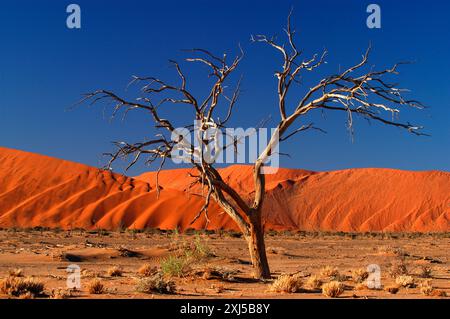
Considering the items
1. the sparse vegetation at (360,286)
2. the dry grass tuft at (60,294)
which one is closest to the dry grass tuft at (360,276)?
the sparse vegetation at (360,286)

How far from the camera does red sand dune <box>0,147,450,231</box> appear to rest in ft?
210

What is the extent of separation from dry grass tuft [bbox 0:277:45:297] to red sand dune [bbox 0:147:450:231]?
38269 mm

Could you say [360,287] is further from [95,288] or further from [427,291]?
[95,288]

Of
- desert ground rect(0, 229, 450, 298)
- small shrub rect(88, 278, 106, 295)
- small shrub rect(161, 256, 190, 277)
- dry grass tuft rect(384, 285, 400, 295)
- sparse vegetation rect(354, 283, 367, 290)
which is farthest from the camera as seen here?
small shrub rect(161, 256, 190, 277)

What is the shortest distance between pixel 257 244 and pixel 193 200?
53.8 meters

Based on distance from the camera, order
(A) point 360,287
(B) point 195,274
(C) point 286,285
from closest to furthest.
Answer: (C) point 286,285 → (A) point 360,287 → (B) point 195,274

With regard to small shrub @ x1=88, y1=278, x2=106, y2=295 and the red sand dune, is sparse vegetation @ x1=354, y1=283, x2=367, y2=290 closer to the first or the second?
small shrub @ x1=88, y1=278, x2=106, y2=295

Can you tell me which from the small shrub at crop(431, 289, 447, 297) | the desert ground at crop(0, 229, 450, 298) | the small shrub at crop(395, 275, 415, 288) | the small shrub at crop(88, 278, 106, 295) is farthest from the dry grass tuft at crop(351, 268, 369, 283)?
the small shrub at crop(88, 278, 106, 295)

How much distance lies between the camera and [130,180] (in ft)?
255

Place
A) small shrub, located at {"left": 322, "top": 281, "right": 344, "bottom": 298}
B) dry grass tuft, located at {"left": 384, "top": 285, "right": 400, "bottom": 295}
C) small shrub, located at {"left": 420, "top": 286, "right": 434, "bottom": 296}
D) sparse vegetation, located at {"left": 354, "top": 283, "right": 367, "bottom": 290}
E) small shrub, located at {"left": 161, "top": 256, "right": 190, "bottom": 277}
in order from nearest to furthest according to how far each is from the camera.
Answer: small shrub, located at {"left": 322, "top": 281, "right": 344, "bottom": 298} → small shrub, located at {"left": 420, "top": 286, "right": 434, "bottom": 296} → dry grass tuft, located at {"left": 384, "top": 285, "right": 400, "bottom": 295} → sparse vegetation, located at {"left": 354, "top": 283, "right": 367, "bottom": 290} → small shrub, located at {"left": 161, "top": 256, "right": 190, "bottom": 277}

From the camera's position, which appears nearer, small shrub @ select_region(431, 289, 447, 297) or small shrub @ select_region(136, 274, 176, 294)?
small shrub @ select_region(136, 274, 176, 294)

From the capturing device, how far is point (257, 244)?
14914mm

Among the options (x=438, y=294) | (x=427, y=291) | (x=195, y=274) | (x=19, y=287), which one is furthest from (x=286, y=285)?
(x=19, y=287)

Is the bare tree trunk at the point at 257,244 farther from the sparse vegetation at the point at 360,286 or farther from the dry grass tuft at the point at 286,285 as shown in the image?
the sparse vegetation at the point at 360,286
